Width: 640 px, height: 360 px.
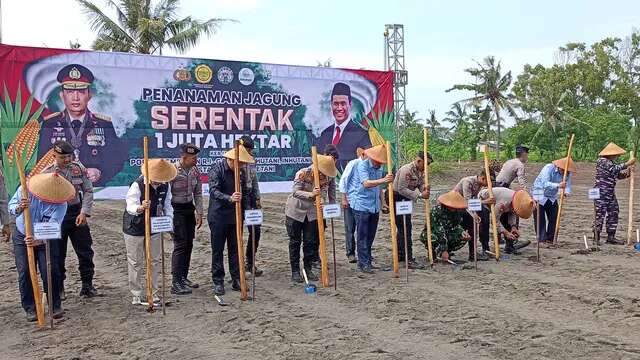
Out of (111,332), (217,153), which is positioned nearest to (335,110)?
(217,153)

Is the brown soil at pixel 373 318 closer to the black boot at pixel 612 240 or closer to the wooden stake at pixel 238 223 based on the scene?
the wooden stake at pixel 238 223

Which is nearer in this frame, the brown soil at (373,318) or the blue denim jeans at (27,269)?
the brown soil at (373,318)

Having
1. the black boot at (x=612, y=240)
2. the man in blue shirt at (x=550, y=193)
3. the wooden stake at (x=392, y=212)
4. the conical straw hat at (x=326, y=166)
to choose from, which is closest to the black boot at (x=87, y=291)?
the conical straw hat at (x=326, y=166)

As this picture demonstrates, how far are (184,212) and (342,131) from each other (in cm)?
648

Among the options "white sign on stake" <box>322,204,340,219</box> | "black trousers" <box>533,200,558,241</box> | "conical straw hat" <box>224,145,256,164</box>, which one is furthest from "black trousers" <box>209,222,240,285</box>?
"black trousers" <box>533,200,558,241</box>

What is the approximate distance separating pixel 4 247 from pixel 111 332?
574 cm

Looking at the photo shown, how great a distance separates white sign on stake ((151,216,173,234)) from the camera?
5.30 m

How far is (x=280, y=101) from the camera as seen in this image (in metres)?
11.7

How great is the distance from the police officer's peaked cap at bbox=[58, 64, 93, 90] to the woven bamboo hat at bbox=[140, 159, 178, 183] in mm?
5425

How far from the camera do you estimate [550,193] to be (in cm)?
896

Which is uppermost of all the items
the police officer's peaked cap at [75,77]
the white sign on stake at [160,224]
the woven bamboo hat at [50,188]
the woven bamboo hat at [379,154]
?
the police officer's peaked cap at [75,77]

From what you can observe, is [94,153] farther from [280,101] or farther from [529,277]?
[529,277]

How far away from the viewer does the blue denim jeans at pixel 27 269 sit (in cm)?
518

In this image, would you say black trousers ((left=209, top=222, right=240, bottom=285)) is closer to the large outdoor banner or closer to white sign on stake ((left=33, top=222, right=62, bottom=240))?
white sign on stake ((left=33, top=222, right=62, bottom=240))
